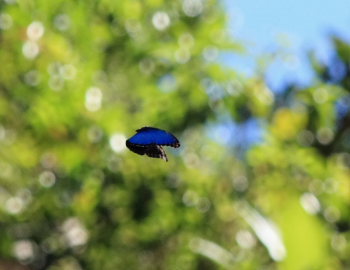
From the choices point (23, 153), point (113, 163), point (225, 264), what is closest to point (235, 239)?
point (113, 163)

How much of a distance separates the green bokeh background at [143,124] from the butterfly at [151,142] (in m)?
1.38

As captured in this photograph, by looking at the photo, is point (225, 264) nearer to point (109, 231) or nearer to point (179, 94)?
point (179, 94)

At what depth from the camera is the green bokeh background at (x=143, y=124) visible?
2.72 meters

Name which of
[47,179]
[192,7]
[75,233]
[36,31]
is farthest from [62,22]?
[75,233]

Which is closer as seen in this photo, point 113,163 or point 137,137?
point 137,137

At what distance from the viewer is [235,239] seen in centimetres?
380

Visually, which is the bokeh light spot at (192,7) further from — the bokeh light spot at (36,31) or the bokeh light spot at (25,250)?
the bokeh light spot at (25,250)

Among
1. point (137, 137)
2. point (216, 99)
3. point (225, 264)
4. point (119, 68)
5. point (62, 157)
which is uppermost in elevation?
point (119, 68)

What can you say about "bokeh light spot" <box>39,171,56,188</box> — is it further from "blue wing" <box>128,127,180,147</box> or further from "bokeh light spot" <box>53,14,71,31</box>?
"blue wing" <box>128,127,180,147</box>

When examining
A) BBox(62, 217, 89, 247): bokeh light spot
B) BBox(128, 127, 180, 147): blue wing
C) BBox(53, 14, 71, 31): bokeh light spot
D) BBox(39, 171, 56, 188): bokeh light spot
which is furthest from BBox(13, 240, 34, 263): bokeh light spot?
BBox(128, 127, 180, 147): blue wing

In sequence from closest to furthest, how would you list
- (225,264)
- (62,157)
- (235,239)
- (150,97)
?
1. (225,264)
2. (62,157)
3. (150,97)
4. (235,239)

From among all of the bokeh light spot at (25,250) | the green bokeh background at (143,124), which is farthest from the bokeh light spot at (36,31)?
the bokeh light spot at (25,250)

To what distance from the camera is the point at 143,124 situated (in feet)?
7.87

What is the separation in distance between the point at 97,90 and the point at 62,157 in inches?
12.5
